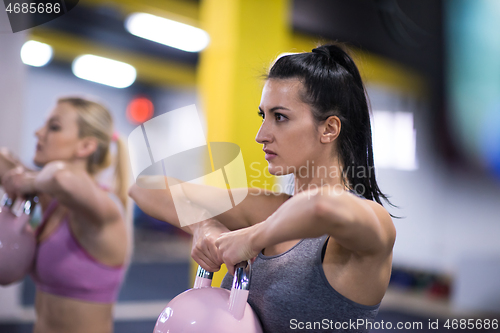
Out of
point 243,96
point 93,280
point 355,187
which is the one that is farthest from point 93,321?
point 243,96

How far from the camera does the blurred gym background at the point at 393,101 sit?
9.95ft

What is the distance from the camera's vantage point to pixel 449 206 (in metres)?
4.98

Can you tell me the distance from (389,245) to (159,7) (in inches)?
159

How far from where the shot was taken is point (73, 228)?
1720 mm

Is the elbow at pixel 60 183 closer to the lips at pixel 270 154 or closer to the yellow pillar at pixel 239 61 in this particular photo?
the lips at pixel 270 154

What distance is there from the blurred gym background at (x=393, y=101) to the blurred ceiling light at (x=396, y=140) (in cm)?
2

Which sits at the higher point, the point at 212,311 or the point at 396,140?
the point at 212,311

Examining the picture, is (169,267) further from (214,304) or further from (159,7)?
(214,304)

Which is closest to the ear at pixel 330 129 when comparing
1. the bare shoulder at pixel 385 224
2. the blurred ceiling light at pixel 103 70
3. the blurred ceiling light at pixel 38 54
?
the bare shoulder at pixel 385 224

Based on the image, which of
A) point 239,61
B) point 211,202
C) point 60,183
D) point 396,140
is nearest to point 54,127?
point 60,183

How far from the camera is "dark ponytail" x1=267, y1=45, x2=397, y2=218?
0.98 m

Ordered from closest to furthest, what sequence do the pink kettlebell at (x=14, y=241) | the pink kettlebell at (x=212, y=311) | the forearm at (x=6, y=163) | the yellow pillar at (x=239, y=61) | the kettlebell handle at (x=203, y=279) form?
the pink kettlebell at (x=212, y=311) < the kettlebell handle at (x=203, y=279) < the pink kettlebell at (x=14, y=241) < the forearm at (x=6, y=163) < the yellow pillar at (x=239, y=61)

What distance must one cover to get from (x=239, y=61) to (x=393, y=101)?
3175 mm

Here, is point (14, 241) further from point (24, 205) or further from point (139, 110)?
point (139, 110)
